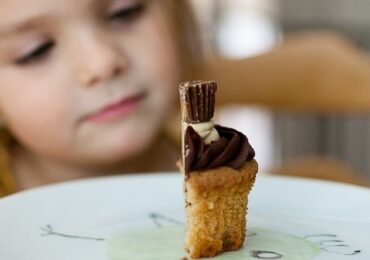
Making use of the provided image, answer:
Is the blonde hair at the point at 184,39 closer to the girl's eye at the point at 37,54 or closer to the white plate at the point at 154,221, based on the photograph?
the girl's eye at the point at 37,54

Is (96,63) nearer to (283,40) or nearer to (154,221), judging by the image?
(154,221)

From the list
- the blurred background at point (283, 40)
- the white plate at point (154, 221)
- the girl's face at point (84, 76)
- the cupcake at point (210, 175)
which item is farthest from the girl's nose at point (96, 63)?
the blurred background at point (283, 40)

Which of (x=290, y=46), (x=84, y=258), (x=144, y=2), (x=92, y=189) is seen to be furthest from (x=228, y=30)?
(x=84, y=258)

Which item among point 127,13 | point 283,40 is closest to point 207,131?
point 127,13

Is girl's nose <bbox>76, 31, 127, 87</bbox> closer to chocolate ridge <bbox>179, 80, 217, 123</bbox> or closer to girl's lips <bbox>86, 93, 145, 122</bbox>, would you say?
girl's lips <bbox>86, 93, 145, 122</bbox>

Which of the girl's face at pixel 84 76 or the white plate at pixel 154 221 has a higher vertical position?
the girl's face at pixel 84 76

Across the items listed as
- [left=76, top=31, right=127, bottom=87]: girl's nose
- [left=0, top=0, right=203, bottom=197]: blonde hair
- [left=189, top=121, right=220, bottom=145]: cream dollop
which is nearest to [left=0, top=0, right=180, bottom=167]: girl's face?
[left=76, top=31, right=127, bottom=87]: girl's nose
